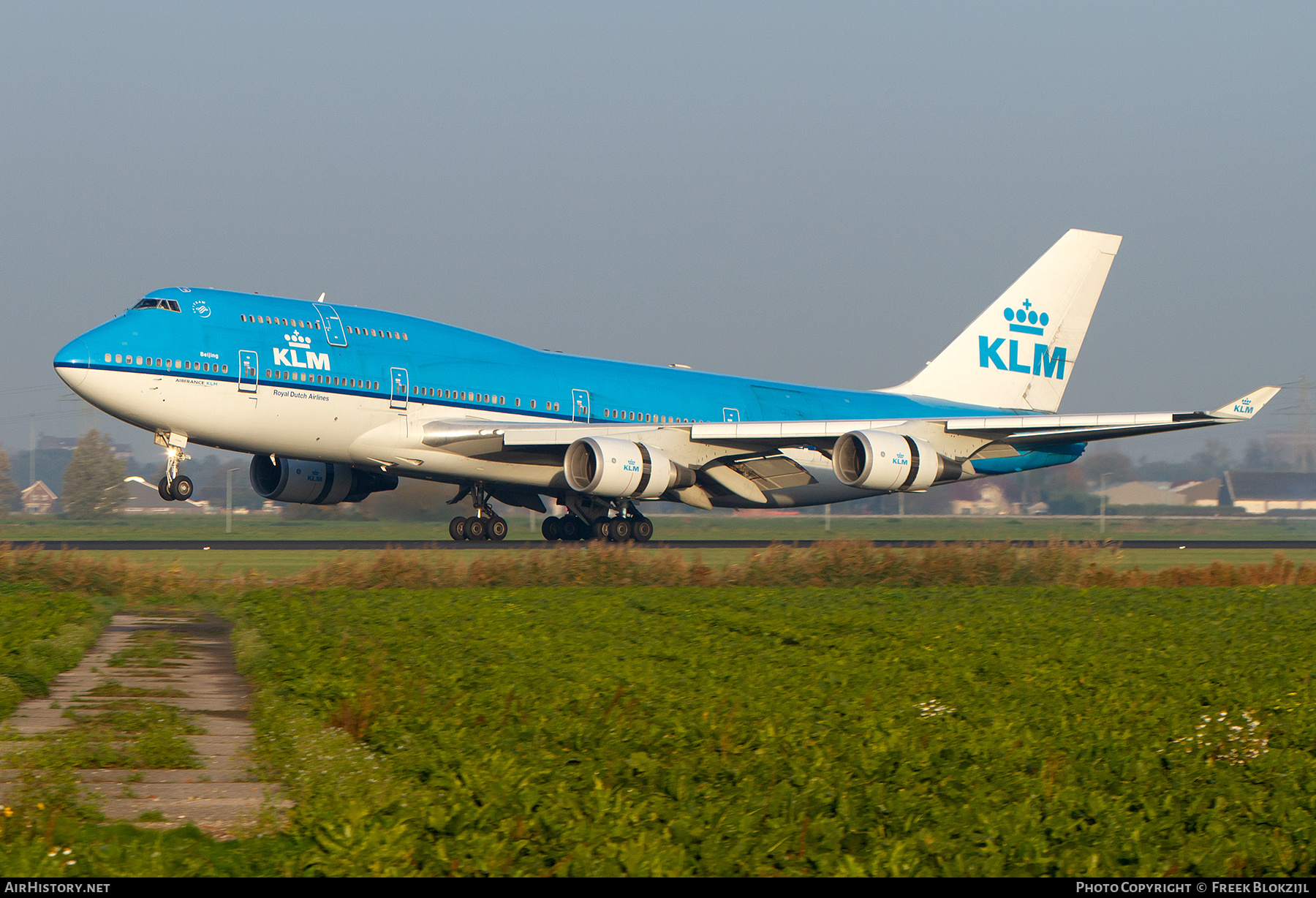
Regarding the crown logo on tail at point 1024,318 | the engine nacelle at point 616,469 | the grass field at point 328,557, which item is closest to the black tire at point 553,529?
the engine nacelle at point 616,469

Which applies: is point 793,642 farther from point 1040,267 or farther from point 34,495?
point 34,495

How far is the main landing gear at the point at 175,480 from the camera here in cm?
2611

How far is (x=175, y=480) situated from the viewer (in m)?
26.3

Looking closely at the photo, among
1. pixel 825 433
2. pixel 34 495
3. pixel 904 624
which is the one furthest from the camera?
pixel 34 495

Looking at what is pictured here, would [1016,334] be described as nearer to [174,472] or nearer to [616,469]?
[616,469]

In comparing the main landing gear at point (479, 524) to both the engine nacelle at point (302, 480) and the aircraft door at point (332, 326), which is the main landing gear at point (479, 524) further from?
the aircraft door at point (332, 326)

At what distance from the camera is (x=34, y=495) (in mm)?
81562

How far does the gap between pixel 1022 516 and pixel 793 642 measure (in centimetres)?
3919

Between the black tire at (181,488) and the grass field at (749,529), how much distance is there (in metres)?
9.29

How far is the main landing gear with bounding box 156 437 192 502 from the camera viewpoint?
26109 mm

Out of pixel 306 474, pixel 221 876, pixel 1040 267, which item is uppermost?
pixel 1040 267

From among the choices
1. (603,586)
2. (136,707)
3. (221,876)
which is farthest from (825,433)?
(221,876)

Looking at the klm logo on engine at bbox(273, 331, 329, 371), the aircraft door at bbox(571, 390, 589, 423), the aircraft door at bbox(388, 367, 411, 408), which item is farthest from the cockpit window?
the aircraft door at bbox(571, 390, 589, 423)

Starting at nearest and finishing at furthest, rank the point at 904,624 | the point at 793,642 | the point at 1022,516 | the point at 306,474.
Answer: the point at 793,642 → the point at 904,624 → the point at 306,474 → the point at 1022,516
